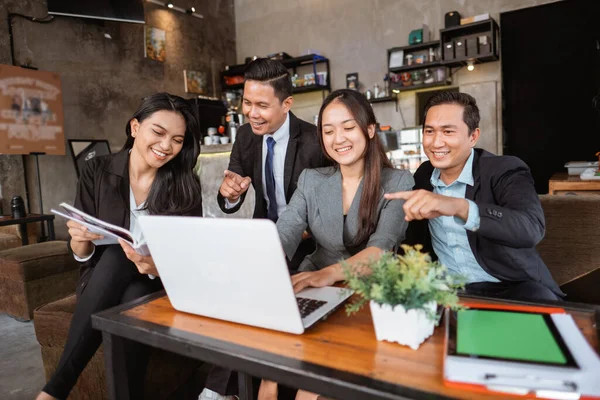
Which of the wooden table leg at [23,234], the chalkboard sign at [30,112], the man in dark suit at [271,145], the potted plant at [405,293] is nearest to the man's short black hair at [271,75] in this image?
the man in dark suit at [271,145]

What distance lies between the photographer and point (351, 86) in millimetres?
6656

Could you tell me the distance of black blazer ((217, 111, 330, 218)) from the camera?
94.5 inches

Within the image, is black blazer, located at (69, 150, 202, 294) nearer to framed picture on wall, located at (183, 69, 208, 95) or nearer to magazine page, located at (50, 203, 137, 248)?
magazine page, located at (50, 203, 137, 248)

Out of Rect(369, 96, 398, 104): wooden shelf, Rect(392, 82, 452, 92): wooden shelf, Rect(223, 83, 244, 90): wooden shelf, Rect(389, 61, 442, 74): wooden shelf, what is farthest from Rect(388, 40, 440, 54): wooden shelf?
Rect(223, 83, 244, 90): wooden shelf

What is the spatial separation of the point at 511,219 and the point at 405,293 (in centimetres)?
59

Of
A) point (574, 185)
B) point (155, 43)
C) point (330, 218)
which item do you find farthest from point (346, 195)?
point (155, 43)

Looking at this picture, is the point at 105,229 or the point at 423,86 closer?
the point at 105,229

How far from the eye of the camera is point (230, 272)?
2.87 ft

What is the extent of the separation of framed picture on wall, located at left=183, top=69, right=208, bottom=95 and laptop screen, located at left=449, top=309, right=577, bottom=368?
6.95 meters

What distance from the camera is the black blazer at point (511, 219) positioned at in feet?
4.04

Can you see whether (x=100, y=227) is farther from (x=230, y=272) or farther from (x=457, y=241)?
(x=457, y=241)

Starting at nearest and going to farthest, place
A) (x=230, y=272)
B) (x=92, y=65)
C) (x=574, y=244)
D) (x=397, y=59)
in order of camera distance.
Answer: (x=230, y=272) < (x=574, y=244) < (x=92, y=65) < (x=397, y=59)

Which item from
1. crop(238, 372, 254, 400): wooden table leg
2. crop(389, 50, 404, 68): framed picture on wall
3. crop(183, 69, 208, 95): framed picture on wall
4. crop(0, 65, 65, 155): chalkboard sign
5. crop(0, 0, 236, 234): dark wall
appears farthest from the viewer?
crop(183, 69, 208, 95): framed picture on wall

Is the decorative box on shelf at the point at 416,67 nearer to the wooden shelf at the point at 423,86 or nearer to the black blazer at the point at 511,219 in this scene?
the wooden shelf at the point at 423,86
